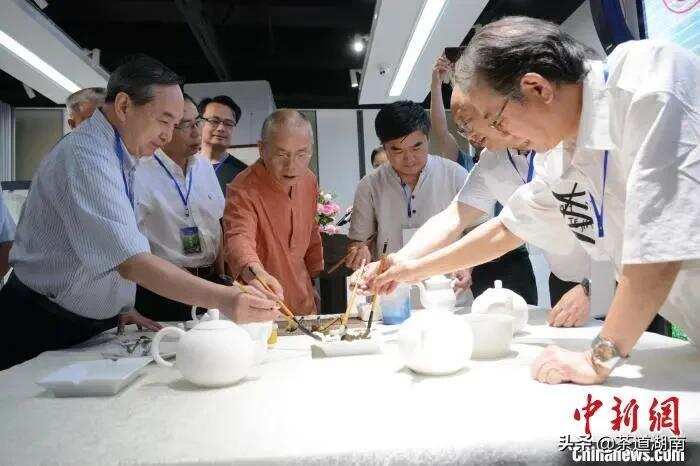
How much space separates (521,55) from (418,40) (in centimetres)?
389

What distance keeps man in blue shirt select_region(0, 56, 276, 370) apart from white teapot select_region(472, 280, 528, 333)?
587mm

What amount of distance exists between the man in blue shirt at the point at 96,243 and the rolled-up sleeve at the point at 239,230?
46cm

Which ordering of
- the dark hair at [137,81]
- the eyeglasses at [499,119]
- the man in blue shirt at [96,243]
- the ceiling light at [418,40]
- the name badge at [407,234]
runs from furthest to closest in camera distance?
the ceiling light at [418,40] < the name badge at [407,234] < the dark hair at [137,81] < the man in blue shirt at [96,243] < the eyeglasses at [499,119]

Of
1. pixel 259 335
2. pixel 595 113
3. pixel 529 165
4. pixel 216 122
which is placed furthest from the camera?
pixel 216 122

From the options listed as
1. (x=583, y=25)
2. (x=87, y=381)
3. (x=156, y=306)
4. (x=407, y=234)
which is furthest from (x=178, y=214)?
(x=583, y=25)

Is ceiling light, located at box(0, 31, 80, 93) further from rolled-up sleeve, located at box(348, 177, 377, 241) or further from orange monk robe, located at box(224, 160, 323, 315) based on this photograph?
rolled-up sleeve, located at box(348, 177, 377, 241)

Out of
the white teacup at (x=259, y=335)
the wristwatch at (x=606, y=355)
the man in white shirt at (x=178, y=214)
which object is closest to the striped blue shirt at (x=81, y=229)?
the white teacup at (x=259, y=335)

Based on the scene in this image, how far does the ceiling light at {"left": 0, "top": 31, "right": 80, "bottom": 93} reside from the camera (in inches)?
168

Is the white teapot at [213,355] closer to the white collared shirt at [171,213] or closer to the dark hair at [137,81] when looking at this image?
the dark hair at [137,81]

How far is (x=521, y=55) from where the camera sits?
1007 mm

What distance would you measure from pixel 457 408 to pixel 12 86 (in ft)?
24.8

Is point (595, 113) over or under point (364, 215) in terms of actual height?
over

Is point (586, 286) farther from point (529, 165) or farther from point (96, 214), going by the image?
point (96, 214)

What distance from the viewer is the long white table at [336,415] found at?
68cm
